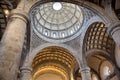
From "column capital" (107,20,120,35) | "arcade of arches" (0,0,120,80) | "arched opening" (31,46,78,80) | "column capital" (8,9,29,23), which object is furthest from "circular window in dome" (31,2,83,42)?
"column capital" (8,9,29,23)

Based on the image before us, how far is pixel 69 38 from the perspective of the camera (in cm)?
2158

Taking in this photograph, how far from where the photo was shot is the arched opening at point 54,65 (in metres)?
23.2

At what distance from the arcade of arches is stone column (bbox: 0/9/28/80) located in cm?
47

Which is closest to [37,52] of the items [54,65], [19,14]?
[54,65]

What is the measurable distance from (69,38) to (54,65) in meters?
6.28

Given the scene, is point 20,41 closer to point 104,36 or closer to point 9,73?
point 9,73

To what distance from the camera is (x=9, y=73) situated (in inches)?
245

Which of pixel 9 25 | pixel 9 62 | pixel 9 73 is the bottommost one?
pixel 9 73

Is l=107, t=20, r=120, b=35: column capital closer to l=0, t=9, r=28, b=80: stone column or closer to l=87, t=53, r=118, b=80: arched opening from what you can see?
l=0, t=9, r=28, b=80: stone column

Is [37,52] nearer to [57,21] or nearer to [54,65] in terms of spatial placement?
[57,21]

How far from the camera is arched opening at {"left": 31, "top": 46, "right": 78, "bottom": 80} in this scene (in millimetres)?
23203

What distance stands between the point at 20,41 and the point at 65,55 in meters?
16.3

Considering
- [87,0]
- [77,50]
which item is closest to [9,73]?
[87,0]

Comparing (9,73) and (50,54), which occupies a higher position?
(50,54)
